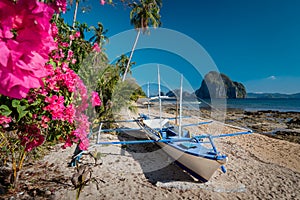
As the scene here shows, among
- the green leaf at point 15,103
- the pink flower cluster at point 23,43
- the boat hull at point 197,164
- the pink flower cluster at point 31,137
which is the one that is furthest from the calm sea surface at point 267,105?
the pink flower cluster at point 23,43

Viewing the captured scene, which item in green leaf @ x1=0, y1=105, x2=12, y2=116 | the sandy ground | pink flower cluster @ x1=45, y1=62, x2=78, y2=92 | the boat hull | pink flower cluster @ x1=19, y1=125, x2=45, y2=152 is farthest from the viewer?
the boat hull

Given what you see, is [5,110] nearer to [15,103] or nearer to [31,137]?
[15,103]

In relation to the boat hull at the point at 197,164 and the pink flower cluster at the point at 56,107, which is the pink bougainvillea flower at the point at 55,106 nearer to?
the pink flower cluster at the point at 56,107

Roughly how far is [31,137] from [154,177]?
330 cm

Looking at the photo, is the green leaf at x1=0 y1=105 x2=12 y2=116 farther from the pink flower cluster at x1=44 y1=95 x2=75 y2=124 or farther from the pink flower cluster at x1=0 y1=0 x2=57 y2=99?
the pink flower cluster at x1=0 y1=0 x2=57 y2=99

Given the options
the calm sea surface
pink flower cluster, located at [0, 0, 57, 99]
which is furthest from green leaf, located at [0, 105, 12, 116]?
the calm sea surface

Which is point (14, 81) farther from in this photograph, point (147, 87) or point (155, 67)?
point (147, 87)

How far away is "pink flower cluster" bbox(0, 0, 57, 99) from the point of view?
0.28 m

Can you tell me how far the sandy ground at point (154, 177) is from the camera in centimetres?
323

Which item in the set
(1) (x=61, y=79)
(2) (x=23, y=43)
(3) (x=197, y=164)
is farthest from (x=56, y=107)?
(3) (x=197, y=164)

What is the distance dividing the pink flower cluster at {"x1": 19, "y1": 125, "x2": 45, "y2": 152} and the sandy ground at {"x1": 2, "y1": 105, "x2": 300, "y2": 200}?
3.89 feet

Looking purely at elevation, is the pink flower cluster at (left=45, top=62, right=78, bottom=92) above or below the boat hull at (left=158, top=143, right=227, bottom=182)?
above

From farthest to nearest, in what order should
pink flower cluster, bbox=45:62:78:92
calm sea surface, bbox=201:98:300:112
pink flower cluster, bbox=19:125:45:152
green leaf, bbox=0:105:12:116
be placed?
calm sea surface, bbox=201:98:300:112 < pink flower cluster, bbox=19:125:45:152 < pink flower cluster, bbox=45:62:78:92 < green leaf, bbox=0:105:12:116

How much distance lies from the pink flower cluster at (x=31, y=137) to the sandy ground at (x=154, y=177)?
119 cm
